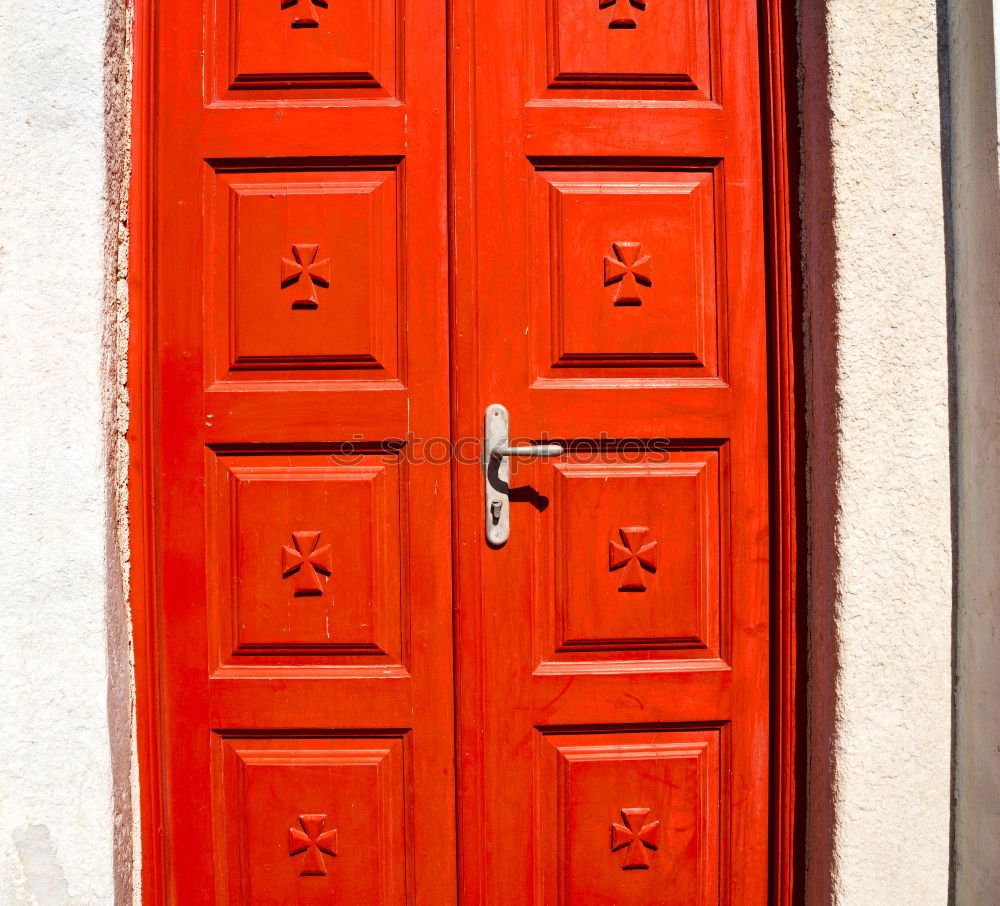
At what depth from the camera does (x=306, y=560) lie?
178 centimetres

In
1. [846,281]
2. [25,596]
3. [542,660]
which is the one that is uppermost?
[846,281]

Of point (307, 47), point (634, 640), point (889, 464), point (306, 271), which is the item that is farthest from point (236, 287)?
point (889, 464)

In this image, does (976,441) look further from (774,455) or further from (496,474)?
(496,474)

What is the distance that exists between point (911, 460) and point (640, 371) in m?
0.65

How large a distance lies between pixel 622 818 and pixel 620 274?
135cm

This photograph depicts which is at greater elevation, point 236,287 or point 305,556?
point 236,287

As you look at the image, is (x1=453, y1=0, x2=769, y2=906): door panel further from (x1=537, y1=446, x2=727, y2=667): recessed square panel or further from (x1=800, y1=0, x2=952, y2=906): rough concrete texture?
(x1=800, y1=0, x2=952, y2=906): rough concrete texture

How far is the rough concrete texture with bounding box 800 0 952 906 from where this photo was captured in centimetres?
164

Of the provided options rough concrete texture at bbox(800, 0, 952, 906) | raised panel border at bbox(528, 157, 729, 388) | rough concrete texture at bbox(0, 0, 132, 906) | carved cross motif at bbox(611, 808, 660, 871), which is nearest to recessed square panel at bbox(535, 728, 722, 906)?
carved cross motif at bbox(611, 808, 660, 871)

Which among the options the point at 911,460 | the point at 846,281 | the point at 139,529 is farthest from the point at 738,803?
the point at 139,529

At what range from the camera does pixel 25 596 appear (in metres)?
1.61

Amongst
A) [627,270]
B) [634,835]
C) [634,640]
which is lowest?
[634,835]

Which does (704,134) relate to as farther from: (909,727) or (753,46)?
(909,727)

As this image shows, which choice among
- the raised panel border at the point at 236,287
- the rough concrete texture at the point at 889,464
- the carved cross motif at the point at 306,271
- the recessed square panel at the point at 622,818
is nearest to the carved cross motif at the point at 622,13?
the rough concrete texture at the point at 889,464
